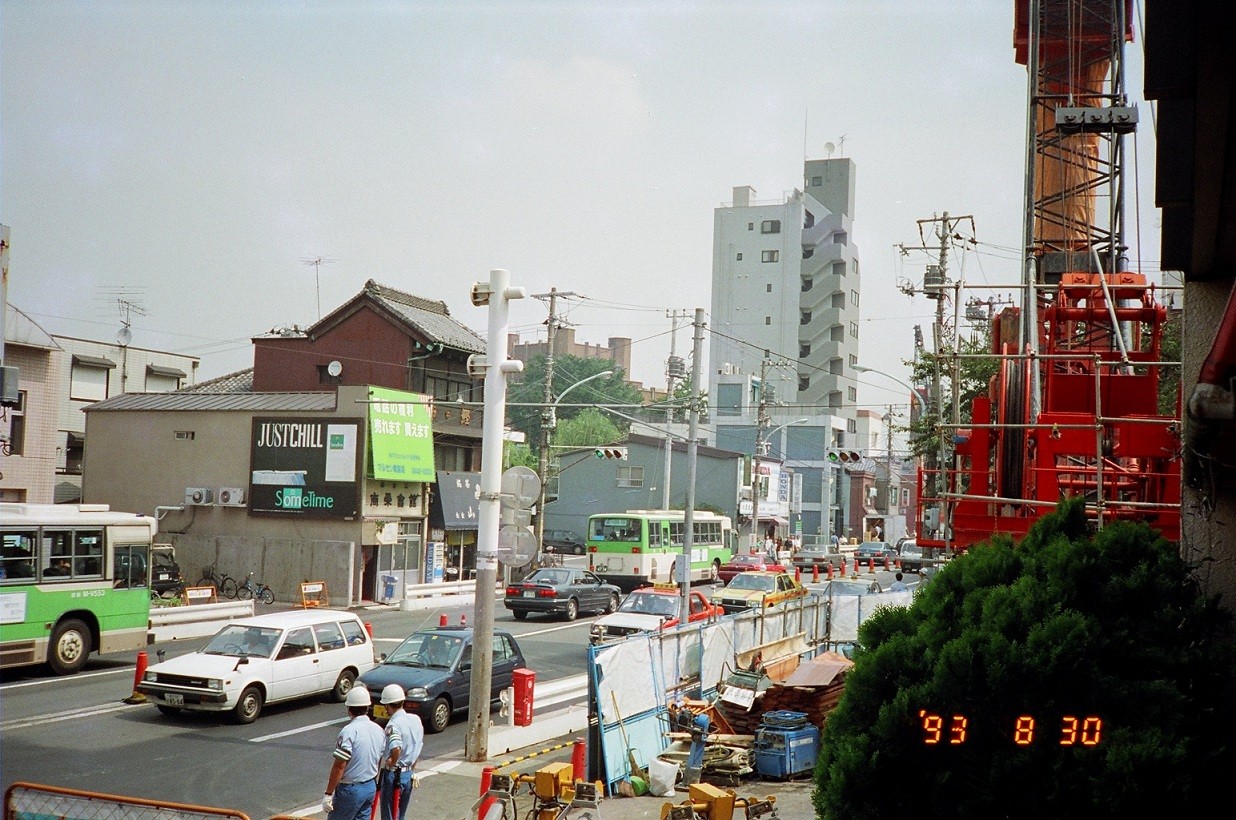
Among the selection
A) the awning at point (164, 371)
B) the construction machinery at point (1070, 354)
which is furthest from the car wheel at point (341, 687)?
the awning at point (164, 371)

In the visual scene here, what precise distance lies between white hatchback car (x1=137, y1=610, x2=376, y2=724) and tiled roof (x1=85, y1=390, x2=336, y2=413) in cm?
2003

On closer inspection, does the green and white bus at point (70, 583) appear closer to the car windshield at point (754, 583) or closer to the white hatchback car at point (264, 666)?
the white hatchback car at point (264, 666)

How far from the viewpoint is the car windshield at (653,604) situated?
27.9 m

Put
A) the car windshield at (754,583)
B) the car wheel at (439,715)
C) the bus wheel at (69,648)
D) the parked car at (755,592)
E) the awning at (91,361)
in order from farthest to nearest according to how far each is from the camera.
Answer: the awning at (91,361) < the car windshield at (754,583) < the parked car at (755,592) < the bus wheel at (69,648) < the car wheel at (439,715)

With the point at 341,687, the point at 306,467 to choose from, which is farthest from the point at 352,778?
the point at 306,467

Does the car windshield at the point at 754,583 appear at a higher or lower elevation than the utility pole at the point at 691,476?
lower

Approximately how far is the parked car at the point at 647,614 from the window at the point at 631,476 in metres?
39.3

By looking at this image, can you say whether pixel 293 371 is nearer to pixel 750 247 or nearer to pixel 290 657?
pixel 290 657

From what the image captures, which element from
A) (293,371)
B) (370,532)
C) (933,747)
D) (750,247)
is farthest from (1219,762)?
(750,247)

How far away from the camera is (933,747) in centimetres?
650

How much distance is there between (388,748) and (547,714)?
7651 millimetres

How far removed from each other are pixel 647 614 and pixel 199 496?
19.9 m

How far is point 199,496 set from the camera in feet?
130

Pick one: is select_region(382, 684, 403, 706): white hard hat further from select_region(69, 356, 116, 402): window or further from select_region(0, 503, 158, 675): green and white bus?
select_region(69, 356, 116, 402): window
